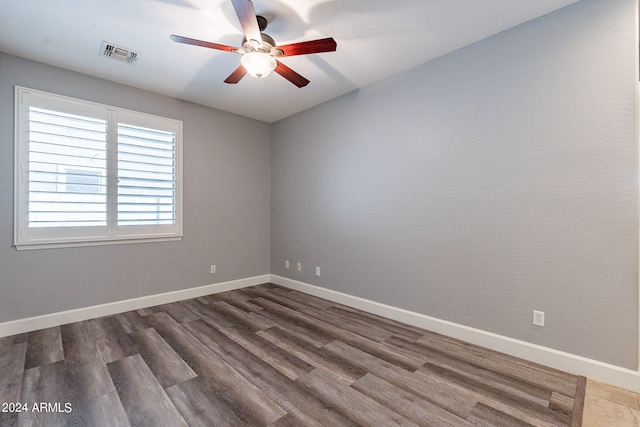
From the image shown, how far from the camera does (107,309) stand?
331cm

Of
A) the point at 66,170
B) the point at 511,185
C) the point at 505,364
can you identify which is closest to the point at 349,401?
the point at 505,364

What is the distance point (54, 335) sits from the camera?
277cm

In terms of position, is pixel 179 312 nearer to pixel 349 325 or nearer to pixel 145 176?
pixel 145 176

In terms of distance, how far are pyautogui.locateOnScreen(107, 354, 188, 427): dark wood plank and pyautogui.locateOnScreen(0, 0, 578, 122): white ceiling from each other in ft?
9.16

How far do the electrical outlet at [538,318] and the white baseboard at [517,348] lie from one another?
0.59 ft

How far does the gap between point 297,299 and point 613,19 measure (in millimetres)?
4034

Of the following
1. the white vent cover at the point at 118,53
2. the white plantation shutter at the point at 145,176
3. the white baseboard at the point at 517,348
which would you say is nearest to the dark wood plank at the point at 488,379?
the white baseboard at the point at 517,348

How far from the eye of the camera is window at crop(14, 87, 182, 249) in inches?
112

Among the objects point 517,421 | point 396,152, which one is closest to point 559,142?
point 396,152

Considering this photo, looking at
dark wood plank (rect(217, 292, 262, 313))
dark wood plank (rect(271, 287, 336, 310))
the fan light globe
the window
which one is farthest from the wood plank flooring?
the fan light globe

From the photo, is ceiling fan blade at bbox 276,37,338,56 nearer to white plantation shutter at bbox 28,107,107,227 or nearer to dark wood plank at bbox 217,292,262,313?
white plantation shutter at bbox 28,107,107,227

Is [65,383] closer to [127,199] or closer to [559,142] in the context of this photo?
[127,199]

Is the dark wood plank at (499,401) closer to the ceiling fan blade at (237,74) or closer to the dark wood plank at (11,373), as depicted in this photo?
the dark wood plank at (11,373)

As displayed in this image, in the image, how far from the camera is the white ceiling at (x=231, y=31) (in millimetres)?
2156
